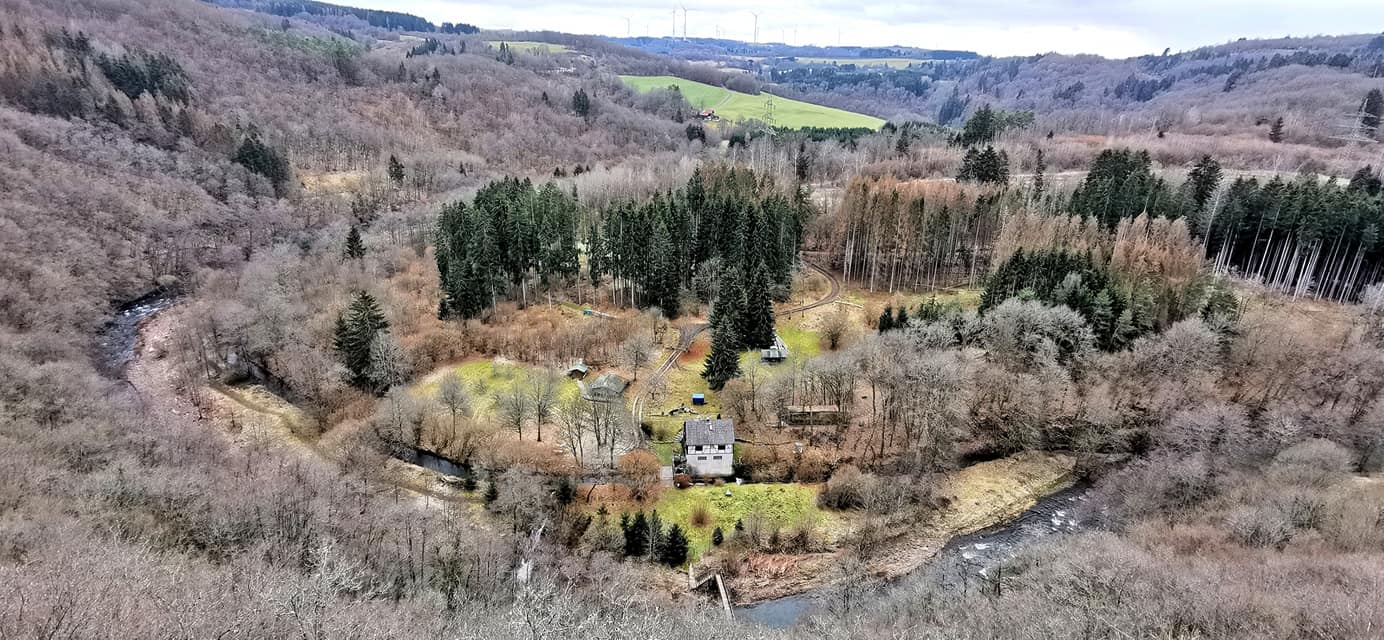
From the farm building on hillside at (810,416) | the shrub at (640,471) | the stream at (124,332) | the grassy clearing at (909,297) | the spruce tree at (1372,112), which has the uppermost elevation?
the spruce tree at (1372,112)

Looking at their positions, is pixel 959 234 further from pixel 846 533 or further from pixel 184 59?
pixel 184 59

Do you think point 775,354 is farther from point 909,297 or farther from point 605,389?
point 909,297

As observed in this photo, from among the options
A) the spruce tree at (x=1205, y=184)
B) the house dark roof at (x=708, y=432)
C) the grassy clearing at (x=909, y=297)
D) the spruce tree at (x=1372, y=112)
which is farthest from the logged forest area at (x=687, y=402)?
the spruce tree at (x=1372, y=112)

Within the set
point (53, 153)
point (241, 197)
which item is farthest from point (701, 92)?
point (53, 153)

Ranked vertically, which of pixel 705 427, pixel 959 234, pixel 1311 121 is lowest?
pixel 705 427

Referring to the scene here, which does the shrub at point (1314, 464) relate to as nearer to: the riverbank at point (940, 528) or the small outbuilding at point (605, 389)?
the riverbank at point (940, 528)

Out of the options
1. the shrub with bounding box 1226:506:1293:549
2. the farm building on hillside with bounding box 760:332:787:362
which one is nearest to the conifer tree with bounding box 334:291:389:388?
the farm building on hillside with bounding box 760:332:787:362
